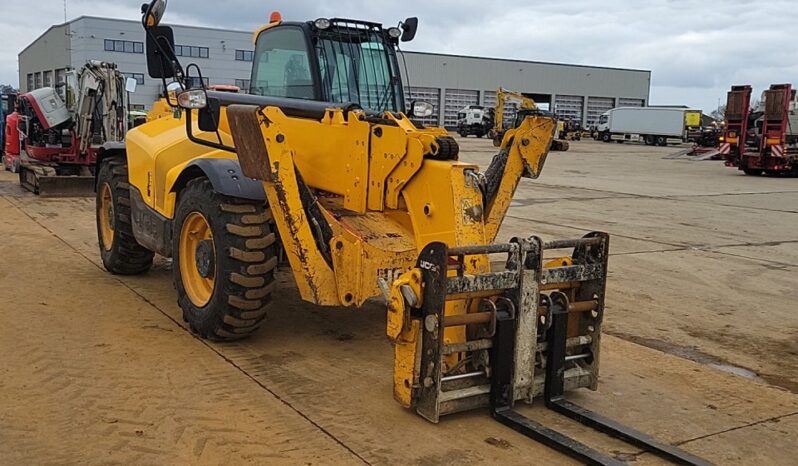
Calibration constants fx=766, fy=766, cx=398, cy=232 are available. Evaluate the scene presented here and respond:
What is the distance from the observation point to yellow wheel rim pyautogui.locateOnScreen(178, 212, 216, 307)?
18.3 feet

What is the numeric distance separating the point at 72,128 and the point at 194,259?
11.6 m

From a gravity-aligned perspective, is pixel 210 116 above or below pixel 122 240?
above

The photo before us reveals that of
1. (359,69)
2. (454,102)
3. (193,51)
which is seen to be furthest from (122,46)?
(359,69)

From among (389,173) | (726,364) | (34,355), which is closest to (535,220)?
(726,364)

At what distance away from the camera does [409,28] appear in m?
6.45

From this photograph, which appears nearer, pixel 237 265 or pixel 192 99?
pixel 237 265

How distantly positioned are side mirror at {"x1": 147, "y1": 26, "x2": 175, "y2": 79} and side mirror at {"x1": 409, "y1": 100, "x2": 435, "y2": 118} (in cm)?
188

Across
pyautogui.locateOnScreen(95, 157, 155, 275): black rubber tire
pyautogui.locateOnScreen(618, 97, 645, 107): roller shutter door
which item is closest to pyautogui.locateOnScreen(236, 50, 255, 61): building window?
pyautogui.locateOnScreen(618, 97, 645, 107): roller shutter door

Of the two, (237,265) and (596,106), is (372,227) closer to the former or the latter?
(237,265)

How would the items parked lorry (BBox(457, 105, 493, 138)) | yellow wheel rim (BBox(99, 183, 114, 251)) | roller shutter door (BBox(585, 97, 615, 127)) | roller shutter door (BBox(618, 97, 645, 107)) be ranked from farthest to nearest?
roller shutter door (BBox(618, 97, 645, 107)), roller shutter door (BBox(585, 97, 615, 127)), parked lorry (BBox(457, 105, 493, 138)), yellow wheel rim (BBox(99, 183, 114, 251))

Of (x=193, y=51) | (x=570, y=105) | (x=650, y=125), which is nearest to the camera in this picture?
(x=650, y=125)

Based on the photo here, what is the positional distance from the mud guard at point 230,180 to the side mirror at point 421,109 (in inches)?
58.3

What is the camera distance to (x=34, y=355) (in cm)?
504

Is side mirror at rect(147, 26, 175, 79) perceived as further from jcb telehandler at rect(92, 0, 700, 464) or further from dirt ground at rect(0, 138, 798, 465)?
dirt ground at rect(0, 138, 798, 465)
